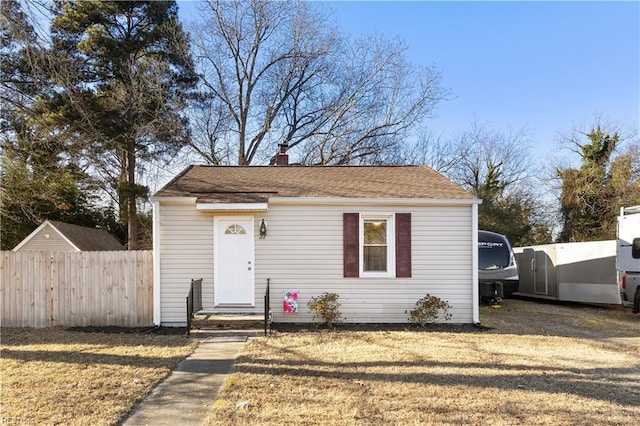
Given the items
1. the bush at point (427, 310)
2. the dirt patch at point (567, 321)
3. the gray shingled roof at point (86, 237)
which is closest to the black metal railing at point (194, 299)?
the bush at point (427, 310)

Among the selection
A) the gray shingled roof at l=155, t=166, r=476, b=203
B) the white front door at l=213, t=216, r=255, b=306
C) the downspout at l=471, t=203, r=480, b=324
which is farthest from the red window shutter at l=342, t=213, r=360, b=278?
the downspout at l=471, t=203, r=480, b=324

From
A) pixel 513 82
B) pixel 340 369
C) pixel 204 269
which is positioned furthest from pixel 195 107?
pixel 340 369

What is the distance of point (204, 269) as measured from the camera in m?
9.35

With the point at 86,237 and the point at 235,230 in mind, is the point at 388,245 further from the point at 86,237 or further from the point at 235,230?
the point at 86,237

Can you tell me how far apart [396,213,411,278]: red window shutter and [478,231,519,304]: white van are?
4392 millimetres

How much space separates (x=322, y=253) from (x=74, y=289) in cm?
560

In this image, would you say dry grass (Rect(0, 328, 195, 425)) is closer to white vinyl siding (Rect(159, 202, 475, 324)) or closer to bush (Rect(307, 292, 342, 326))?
white vinyl siding (Rect(159, 202, 475, 324))

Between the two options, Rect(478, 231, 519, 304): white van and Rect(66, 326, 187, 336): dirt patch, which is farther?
Rect(478, 231, 519, 304): white van

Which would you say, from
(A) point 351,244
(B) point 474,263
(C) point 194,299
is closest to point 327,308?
(A) point 351,244

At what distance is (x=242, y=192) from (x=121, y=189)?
984cm

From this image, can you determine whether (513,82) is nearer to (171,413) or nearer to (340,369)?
(340,369)

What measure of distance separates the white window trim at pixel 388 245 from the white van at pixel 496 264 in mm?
4590

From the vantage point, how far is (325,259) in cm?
948

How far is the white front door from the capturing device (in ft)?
30.7
